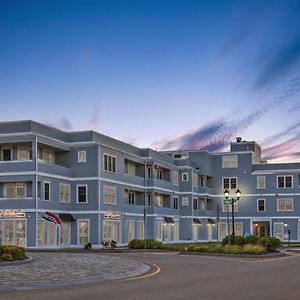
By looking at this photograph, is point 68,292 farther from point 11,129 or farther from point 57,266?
point 11,129

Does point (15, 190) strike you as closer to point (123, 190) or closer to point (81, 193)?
point (81, 193)

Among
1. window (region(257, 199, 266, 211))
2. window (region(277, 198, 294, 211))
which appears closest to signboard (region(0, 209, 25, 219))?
window (region(257, 199, 266, 211))

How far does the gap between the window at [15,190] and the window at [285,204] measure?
44905 mm

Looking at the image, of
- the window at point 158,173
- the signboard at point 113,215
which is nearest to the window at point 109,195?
the signboard at point 113,215

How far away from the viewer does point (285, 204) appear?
88125 mm

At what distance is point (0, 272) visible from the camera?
73.2 ft

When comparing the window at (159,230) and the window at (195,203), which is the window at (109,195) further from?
the window at (195,203)

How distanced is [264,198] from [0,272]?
70.4 metres

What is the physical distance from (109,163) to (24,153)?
9.12 meters

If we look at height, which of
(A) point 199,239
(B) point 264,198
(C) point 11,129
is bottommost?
(A) point 199,239

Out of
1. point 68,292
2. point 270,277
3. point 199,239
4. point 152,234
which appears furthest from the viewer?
point 199,239

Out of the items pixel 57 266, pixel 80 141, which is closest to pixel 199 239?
pixel 80 141

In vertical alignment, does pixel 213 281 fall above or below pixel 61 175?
below

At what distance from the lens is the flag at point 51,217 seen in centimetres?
5116
